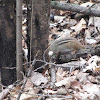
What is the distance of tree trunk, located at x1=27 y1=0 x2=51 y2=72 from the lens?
2615 millimetres

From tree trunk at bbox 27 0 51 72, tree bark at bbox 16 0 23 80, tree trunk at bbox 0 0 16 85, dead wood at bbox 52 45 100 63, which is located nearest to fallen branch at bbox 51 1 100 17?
dead wood at bbox 52 45 100 63

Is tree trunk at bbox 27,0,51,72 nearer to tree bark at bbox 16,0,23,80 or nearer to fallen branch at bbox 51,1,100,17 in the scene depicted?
tree bark at bbox 16,0,23,80

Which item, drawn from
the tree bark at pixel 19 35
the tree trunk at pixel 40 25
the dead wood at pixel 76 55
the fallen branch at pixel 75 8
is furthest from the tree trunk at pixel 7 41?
the fallen branch at pixel 75 8

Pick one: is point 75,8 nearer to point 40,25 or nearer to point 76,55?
point 76,55

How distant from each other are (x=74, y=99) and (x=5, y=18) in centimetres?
148

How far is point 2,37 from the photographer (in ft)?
8.53

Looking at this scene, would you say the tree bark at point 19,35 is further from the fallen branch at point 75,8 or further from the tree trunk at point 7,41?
the fallen branch at point 75,8

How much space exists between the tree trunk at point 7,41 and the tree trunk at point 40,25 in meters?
0.31

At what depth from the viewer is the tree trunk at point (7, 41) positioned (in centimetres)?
246

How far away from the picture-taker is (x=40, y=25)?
2.75 meters

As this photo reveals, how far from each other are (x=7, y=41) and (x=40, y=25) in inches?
22.3

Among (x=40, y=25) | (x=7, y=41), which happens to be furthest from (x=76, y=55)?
(x=7, y=41)

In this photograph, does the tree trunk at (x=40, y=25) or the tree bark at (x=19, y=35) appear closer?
the tree bark at (x=19, y=35)

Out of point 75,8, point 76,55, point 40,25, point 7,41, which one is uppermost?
point 75,8
